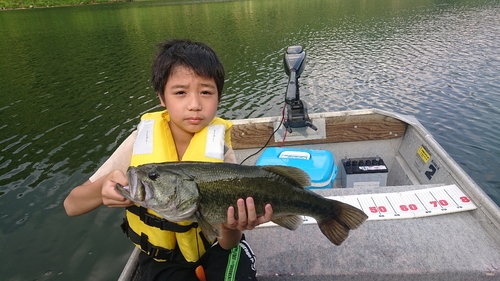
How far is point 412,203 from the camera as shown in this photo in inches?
156

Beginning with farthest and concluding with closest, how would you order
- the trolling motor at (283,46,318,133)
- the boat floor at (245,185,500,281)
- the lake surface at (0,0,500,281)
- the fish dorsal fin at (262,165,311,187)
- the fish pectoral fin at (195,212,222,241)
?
the lake surface at (0,0,500,281), the trolling motor at (283,46,318,133), the boat floor at (245,185,500,281), the fish dorsal fin at (262,165,311,187), the fish pectoral fin at (195,212,222,241)

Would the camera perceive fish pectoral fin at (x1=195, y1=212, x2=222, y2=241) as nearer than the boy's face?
Yes

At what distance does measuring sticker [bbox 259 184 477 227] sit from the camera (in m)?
3.79

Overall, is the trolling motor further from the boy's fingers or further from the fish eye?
the fish eye

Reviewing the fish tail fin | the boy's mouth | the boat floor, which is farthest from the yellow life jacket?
the fish tail fin

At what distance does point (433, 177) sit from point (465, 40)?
69.0 feet

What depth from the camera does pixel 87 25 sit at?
3778cm

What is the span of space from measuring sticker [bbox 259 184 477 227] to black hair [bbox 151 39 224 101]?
6.51 feet

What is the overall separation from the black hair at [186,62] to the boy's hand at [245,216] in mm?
1135

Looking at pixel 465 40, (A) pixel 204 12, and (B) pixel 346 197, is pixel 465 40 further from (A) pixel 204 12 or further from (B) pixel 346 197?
(A) pixel 204 12

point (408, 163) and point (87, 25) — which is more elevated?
point (408, 163)

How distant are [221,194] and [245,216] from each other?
0.25 meters

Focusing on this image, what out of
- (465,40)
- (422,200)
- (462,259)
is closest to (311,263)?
(462,259)

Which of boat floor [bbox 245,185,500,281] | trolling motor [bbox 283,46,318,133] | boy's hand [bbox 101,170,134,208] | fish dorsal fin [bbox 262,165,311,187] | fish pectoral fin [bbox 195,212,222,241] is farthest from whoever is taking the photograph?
trolling motor [bbox 283,46,318,133]
